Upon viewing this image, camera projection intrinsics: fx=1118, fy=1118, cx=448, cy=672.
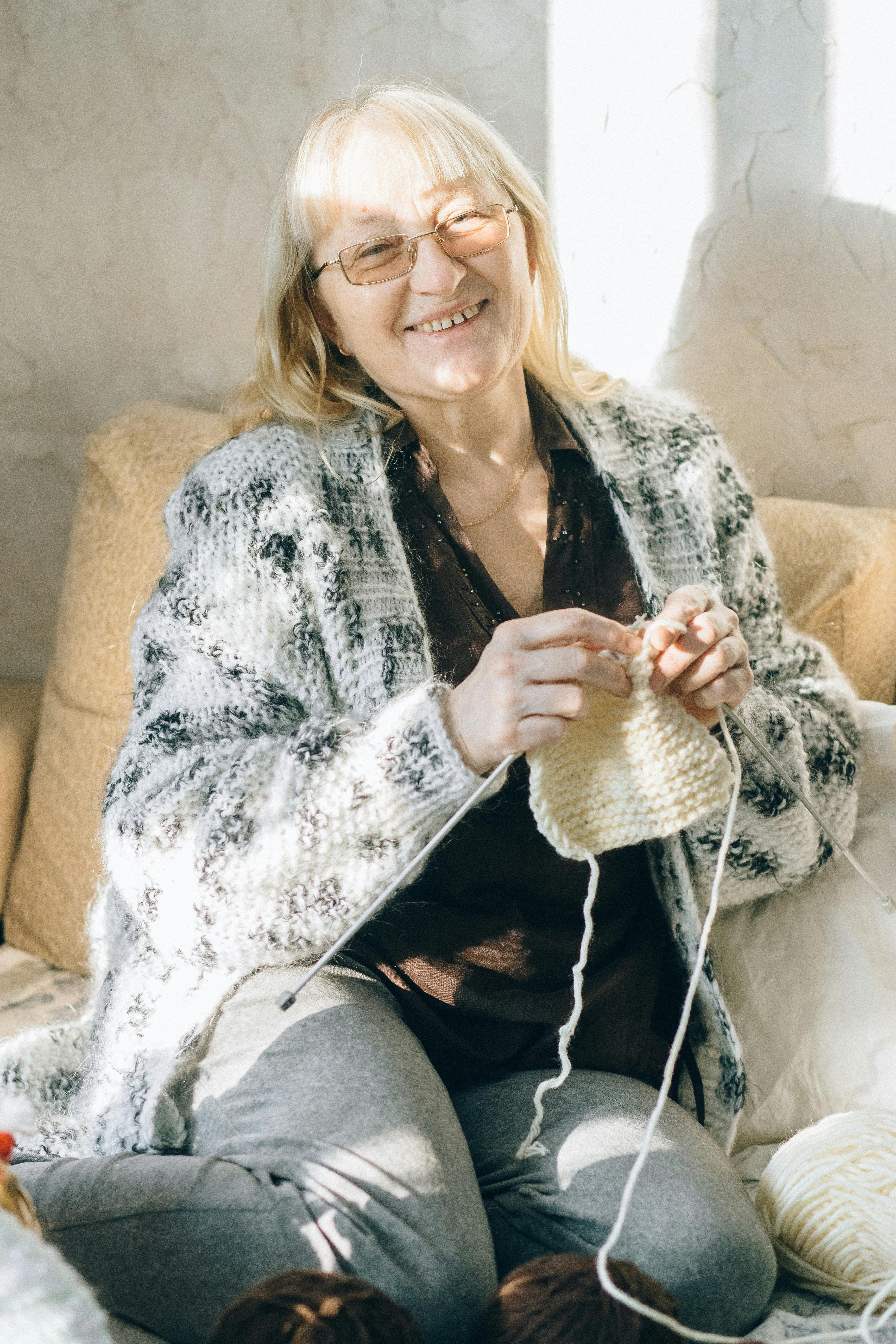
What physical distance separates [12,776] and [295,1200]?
2.85 feet

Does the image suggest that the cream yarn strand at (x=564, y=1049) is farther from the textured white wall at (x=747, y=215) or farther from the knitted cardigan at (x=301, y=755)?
the textured white wall at (x=747, y=215)

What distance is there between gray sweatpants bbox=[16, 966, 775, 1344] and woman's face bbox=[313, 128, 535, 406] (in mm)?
600

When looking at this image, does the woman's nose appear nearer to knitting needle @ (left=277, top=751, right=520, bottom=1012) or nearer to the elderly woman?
the elderly woman

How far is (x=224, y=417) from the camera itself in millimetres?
1284

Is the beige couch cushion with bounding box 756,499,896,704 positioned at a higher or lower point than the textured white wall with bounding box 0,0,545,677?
lower

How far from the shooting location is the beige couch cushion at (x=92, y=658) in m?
1.39

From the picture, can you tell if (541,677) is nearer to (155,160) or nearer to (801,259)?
(801,259)

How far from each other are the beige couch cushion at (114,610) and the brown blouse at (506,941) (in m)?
0.34

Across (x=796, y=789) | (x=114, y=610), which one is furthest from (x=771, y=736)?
(x=114, y=610)

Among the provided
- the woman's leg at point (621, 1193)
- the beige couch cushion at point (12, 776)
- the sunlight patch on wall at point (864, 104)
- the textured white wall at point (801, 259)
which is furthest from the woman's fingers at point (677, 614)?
the beige couch cushion at point (12, 776)

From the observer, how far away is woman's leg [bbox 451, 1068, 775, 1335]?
0.84 metres

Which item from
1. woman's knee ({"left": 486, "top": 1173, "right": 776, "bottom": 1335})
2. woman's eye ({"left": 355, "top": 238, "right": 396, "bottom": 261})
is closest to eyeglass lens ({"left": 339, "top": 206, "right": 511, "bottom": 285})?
woman's eye ({"left": 355, "top": 238, "right": 396, "bottom": 261})

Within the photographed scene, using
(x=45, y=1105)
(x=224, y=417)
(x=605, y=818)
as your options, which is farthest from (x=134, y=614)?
(x=605, y=818)

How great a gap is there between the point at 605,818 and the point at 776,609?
43cm
